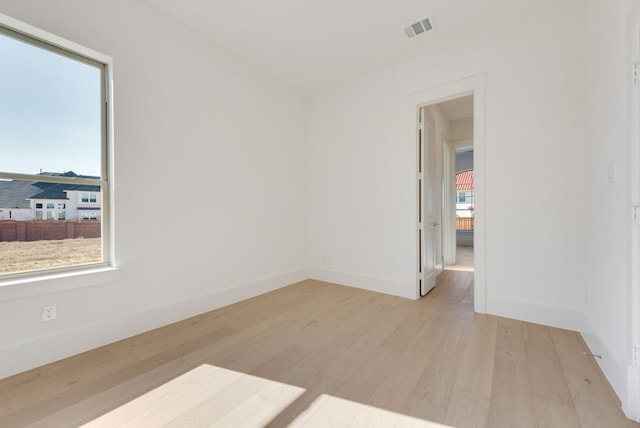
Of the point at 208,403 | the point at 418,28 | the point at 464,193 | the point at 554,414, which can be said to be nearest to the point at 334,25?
the point at 418,28

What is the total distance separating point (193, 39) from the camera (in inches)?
115

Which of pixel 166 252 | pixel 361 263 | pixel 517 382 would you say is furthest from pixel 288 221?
pixel 517 382

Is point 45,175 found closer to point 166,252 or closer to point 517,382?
point 166,252

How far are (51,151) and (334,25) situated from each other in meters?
2.87

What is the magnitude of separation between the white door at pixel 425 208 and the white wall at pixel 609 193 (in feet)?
5.04

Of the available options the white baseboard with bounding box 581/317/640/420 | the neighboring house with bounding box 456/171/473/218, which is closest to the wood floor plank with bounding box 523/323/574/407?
the white baseboard with bounding box 581/317/640/420

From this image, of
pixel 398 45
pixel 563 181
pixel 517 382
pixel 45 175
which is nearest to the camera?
pixel 517 382

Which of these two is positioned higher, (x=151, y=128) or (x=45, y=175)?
(x=151, y=128)

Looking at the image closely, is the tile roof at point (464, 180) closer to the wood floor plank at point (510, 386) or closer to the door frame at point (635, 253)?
the wood floor plank at point (510, 386)

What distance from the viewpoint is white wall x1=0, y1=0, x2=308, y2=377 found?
6.82 ft

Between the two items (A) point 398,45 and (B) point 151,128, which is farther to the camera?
(A) point 398,45

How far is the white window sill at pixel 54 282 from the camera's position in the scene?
1.85m

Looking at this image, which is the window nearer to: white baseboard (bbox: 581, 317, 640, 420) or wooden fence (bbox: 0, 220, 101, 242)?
wooden fence (bbox: 0, 220, 101, 242)

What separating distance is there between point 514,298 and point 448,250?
121 inches
